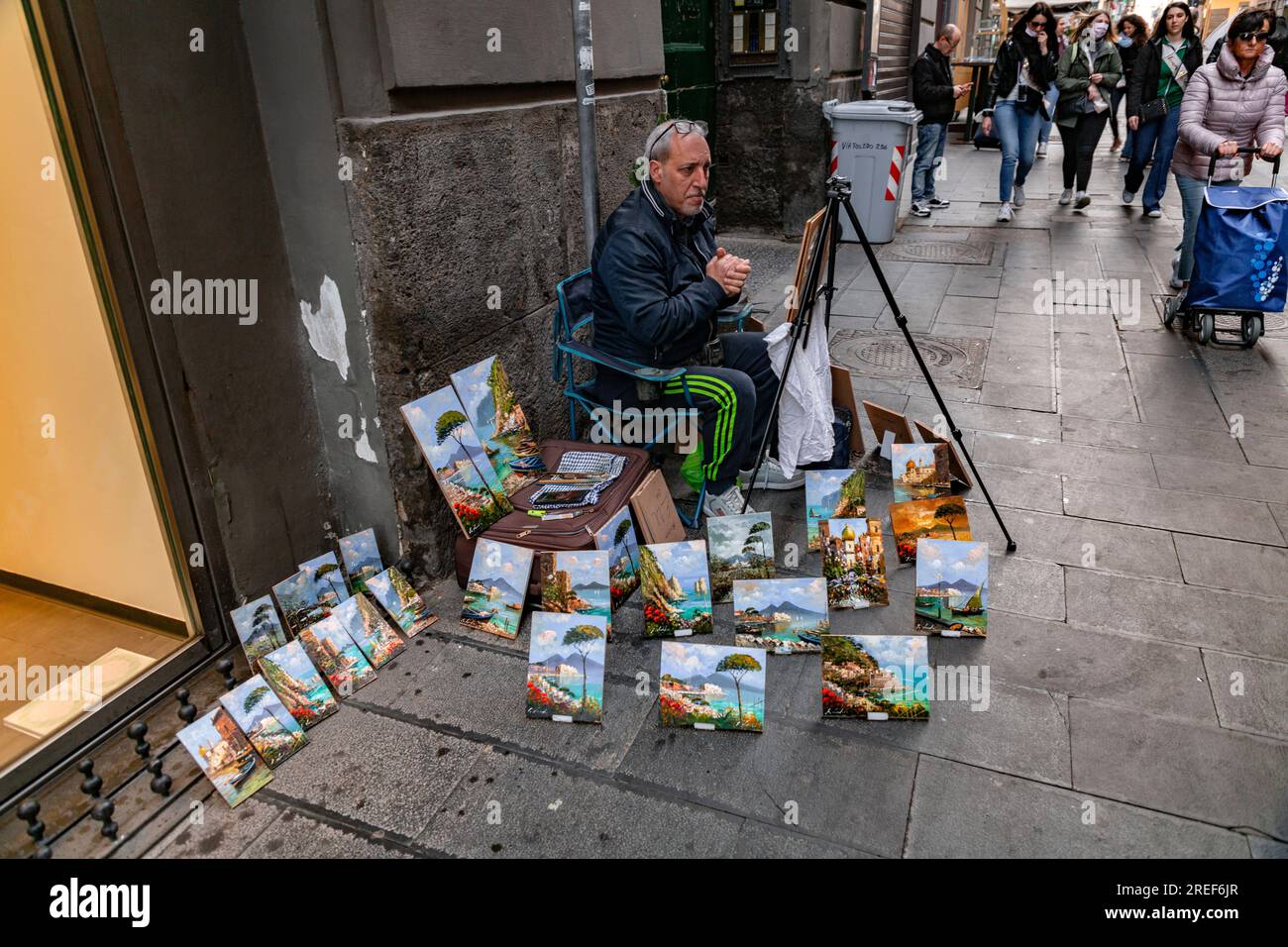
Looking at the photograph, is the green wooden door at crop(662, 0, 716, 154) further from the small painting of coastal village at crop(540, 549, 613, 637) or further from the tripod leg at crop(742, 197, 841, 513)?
the small painting of coastal village at crop(540, 549, 613, 637)

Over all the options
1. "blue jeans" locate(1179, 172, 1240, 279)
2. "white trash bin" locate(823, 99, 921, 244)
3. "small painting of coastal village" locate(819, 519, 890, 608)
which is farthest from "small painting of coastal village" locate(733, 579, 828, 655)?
"white trash bin" locate(823, 99, 921, 244)

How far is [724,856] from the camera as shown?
233 centimetres

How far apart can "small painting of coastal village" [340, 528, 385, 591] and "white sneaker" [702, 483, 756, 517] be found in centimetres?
145

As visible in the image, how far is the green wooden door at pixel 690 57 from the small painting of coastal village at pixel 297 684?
632 centimetres

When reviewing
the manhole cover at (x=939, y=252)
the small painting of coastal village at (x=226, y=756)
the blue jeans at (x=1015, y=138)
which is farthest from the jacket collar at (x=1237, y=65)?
the small painting of coastal village at (x=226, y=756)

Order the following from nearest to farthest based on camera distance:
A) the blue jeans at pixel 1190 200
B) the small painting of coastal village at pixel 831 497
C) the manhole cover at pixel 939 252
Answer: the small painting of coastal village at pixel 831 497 → the blue jeans at pixel 1190 200 → the manhole cover at pixel 939 252

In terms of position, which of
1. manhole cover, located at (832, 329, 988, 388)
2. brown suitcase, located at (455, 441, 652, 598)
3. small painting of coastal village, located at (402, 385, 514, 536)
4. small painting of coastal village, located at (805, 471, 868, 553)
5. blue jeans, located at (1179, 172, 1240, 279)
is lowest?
manhole cover, located at (832, 329, 988, 388)

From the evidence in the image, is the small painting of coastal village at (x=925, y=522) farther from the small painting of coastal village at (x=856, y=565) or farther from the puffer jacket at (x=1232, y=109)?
the puffer jacket at (x=1232, y=109)

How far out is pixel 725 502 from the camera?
12.9ft

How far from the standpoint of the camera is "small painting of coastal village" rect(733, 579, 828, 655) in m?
3.13

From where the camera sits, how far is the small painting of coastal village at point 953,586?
315 centimetres

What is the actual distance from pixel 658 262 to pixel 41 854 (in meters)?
2.85
